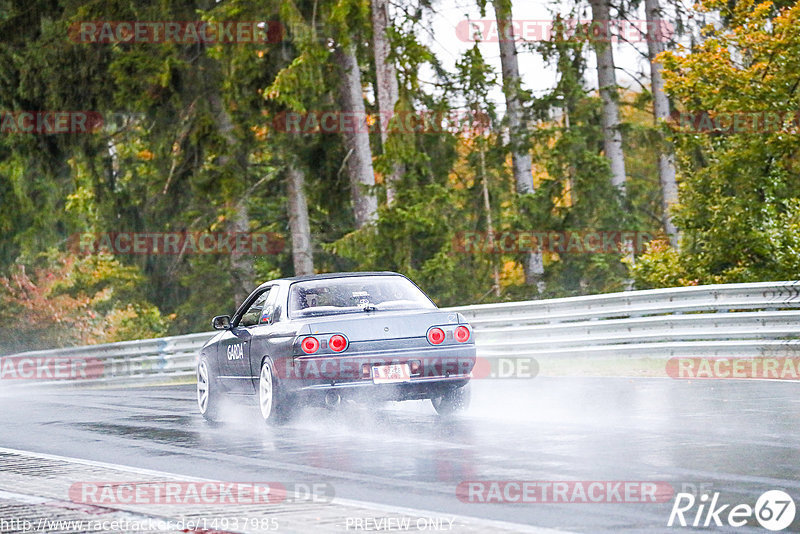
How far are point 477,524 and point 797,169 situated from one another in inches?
657

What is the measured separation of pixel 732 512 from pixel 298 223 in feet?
84.4

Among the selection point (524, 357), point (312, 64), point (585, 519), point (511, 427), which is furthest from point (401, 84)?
point (585, 519)

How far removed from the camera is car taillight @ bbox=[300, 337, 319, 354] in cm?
1145

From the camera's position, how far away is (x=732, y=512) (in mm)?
6621

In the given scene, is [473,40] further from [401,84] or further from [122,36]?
[122,36]

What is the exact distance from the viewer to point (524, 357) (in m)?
19.3

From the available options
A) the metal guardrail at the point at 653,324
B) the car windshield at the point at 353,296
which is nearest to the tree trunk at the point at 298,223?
the metal guardrail at the point at 653,324

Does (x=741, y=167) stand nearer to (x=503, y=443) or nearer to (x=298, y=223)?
(x=503, y=443)

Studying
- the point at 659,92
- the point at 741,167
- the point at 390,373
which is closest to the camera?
the point at 390,373

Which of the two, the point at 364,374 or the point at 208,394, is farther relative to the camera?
the point at 208,394

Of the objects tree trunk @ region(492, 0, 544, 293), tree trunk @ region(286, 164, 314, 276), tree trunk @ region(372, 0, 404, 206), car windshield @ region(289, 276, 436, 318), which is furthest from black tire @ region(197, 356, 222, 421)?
tree trunk @ region(492, 0, 544, 293)

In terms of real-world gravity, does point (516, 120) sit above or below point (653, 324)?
above
